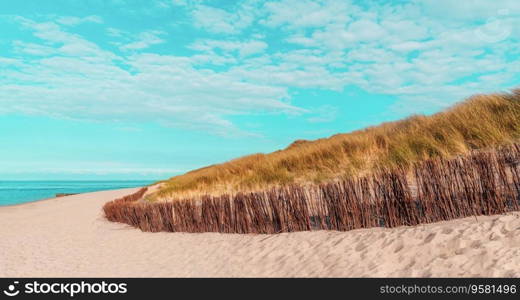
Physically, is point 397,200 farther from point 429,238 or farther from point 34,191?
point 34,191

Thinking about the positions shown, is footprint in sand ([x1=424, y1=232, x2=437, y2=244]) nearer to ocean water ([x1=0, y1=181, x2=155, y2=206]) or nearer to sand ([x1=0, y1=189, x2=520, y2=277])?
sand ([x1=0, y1=189, x2=520, y2=277])

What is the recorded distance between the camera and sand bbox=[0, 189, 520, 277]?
9.82ft

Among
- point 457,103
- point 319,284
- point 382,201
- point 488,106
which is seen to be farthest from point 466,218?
point 457,103

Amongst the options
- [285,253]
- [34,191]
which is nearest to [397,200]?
[285,253]

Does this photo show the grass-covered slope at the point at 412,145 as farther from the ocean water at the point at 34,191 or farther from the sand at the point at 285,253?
the ocean water at the point at 34,191

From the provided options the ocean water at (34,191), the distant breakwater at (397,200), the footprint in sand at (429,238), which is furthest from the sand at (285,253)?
the ocean water at (34,191)

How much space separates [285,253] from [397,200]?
4.55 ft

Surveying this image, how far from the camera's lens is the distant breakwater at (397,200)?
12.2ft

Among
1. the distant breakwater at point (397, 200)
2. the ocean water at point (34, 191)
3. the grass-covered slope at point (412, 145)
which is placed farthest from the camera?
the ocean water at point (34, 191)

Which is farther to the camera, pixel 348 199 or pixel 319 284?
pixel 348 199

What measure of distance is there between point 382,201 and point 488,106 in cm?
461

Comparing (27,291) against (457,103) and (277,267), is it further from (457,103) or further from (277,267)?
(457,103)

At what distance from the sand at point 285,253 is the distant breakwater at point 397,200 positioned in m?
0.18

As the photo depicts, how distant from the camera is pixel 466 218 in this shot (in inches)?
146
